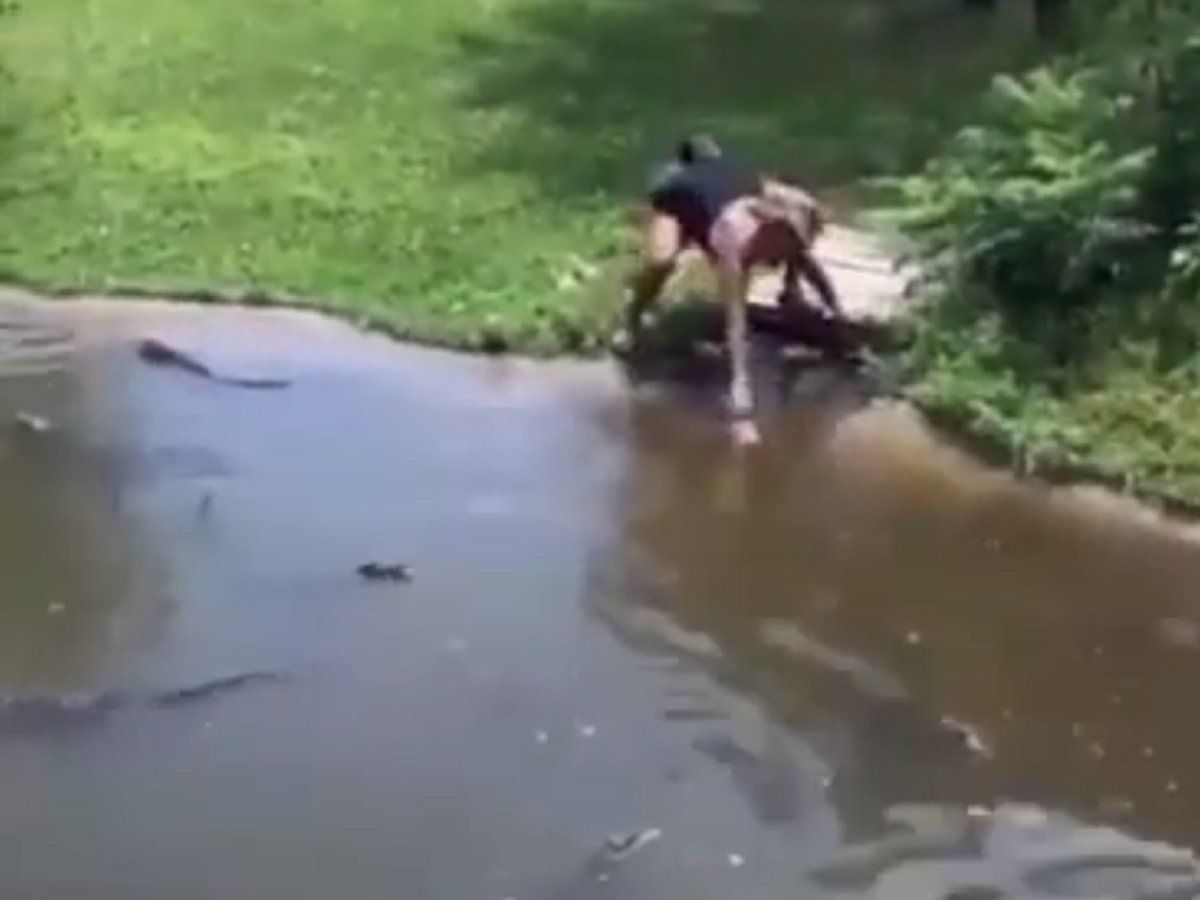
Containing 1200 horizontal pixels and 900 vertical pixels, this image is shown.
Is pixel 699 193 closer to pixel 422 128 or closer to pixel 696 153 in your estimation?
pixel 696 153

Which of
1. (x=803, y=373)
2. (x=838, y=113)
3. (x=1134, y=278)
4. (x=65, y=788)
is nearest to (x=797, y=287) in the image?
(x=803, y=373)

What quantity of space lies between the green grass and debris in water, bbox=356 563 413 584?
2.19m

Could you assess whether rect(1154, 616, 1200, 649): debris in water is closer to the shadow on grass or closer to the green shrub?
the green shrub

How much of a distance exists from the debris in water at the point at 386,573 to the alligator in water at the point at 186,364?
1899 millimetres

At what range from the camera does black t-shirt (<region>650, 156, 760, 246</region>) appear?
1123 cm

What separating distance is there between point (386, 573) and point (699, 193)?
7.97 ft

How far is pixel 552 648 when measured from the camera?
9.07m

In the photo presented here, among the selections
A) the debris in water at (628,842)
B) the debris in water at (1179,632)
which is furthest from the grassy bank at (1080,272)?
the debris in water at (628,842)

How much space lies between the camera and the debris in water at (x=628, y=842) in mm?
7762

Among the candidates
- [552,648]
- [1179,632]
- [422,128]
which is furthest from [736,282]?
[422,128]

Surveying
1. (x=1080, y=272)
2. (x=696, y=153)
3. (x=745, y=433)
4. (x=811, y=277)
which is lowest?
(x=745, y=433)

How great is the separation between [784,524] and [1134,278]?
193cm

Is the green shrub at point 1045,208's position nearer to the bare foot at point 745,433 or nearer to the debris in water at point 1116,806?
the bare foot at point 745,433

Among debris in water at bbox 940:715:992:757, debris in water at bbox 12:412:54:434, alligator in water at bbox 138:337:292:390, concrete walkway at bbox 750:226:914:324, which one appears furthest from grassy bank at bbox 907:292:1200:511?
debris in water at bbox 12:412:54:434
